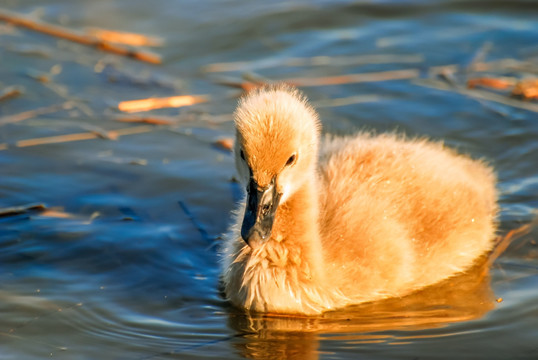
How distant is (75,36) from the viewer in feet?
29.0

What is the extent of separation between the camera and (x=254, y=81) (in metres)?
8.10

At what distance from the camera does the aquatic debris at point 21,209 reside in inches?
241

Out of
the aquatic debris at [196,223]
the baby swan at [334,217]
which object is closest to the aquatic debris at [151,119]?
the aquatic debris at [196,223]

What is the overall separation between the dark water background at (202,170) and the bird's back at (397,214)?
0.50ft

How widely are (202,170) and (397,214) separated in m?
1.83

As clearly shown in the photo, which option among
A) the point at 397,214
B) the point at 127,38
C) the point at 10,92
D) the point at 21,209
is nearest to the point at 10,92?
the point at 10,92

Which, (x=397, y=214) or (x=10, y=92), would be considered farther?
(x=10, y=92)

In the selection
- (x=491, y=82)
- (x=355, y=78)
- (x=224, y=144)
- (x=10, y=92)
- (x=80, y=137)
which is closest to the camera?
(x=224, y=144)

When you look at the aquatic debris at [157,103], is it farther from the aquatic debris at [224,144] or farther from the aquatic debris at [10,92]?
the aquatic debris at [10,92]

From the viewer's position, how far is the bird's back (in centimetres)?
519

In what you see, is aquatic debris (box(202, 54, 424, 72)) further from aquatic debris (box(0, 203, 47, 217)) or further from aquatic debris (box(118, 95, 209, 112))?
aquatic debris (box(0, 203, 47, 217))

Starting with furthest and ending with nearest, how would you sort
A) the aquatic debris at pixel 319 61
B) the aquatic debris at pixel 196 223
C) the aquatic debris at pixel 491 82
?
the aquatic debris at pixel 319 61
the aquatic debris at pixel 491 82
the aquatic debris at pixel 196 223

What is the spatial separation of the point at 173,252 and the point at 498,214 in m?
2.10

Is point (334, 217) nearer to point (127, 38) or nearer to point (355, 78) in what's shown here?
point (355, 78)
